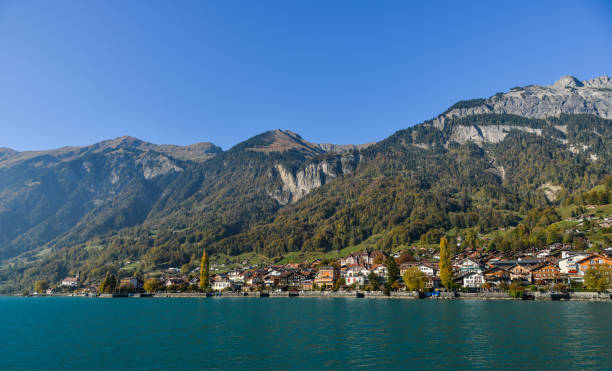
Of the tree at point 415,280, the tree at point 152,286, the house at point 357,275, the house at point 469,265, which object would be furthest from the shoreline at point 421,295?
the house at point 469,265

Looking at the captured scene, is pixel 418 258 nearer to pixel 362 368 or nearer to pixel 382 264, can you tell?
pixel 382 264

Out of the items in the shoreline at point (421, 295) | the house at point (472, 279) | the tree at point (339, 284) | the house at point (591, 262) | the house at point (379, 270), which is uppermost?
the house at point (591, 262)

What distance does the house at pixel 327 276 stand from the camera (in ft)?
558

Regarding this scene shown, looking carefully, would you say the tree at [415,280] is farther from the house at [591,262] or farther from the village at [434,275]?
the house at [591,262]

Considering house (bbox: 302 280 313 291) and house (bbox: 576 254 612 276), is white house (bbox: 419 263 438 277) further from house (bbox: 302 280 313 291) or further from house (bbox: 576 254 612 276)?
house (bbox: 302 280 313 291)

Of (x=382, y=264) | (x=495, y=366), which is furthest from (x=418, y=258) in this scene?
(x=495, y=366)

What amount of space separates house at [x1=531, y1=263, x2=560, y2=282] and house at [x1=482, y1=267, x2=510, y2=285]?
315 inches

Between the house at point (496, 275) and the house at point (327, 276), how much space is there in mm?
56711

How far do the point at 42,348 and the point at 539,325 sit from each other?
198 feet

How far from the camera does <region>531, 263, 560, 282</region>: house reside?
433 ft

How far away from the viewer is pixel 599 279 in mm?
108250

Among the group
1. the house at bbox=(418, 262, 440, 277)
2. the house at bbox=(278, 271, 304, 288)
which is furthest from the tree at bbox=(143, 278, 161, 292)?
the house at bbox=(418, 262, 440, 277)

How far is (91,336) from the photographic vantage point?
2190 inches

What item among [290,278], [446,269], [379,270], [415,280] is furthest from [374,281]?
[290,278]
